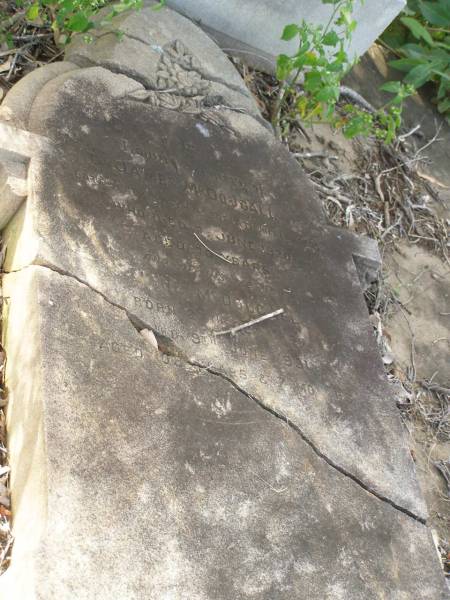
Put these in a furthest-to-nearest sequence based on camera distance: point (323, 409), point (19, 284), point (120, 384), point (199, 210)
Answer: point (199, 210) → point (323, 409) → point (19, 284) → point (120, 384)

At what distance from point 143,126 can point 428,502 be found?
83.9 inches

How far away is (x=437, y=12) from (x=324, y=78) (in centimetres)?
204

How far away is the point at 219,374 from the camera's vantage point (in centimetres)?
235

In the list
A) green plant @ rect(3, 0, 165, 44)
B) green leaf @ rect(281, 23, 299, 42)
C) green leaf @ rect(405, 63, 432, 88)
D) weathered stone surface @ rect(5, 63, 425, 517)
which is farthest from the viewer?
green leaf @ rect(405, 63, 432, 88)

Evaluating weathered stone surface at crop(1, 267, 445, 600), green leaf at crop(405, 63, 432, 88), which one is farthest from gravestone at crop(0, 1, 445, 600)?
green leaf at crop(405, 63, 432, 88)

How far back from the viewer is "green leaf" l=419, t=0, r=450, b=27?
511 cm

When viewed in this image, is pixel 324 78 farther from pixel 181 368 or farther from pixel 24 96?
pixel 181 368

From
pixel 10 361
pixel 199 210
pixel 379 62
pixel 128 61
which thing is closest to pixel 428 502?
pixel 199 210

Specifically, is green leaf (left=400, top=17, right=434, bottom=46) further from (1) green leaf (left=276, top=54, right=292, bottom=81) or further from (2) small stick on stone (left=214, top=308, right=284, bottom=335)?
(2) small stick on stone (left=214, top=308, right=284, bottom=335)

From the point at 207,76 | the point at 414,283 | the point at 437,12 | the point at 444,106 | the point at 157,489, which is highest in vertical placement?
the point at 437,12

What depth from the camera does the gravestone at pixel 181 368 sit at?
1.90 m

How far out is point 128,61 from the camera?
3041 mm

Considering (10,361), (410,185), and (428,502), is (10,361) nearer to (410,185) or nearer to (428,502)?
(428,502)

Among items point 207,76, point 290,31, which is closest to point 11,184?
point 207,76
